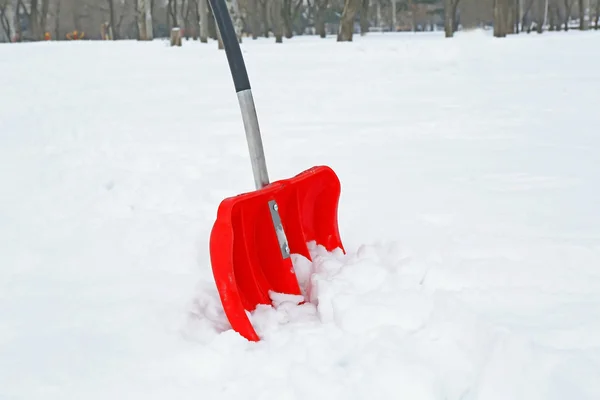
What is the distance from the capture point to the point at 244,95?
1820 mm

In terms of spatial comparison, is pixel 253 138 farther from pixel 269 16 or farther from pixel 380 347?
pixel 269 16

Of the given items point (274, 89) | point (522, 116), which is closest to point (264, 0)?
point (274, 89)

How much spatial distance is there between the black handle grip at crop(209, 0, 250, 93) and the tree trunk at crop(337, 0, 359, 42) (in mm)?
11754

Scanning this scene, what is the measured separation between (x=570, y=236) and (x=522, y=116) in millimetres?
2639

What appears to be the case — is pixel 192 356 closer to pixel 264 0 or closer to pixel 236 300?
pixel 236 300

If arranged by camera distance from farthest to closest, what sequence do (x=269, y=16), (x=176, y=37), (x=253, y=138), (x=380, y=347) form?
(x=269, y=16) → (x=176, y=37) → (x=253, y=138) → (x=380, y=347)

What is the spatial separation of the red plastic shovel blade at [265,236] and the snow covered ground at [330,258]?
0.22ft

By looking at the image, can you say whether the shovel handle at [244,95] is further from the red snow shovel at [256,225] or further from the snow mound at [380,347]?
the snow mound at [380,347]

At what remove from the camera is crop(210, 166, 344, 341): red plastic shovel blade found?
162 centimetres

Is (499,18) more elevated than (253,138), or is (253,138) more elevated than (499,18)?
(499,18)

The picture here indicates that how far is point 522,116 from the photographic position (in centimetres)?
466

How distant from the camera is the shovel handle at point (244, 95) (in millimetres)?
1807

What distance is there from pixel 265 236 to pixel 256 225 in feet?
0.21

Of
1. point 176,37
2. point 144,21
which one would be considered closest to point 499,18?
point 176,37
